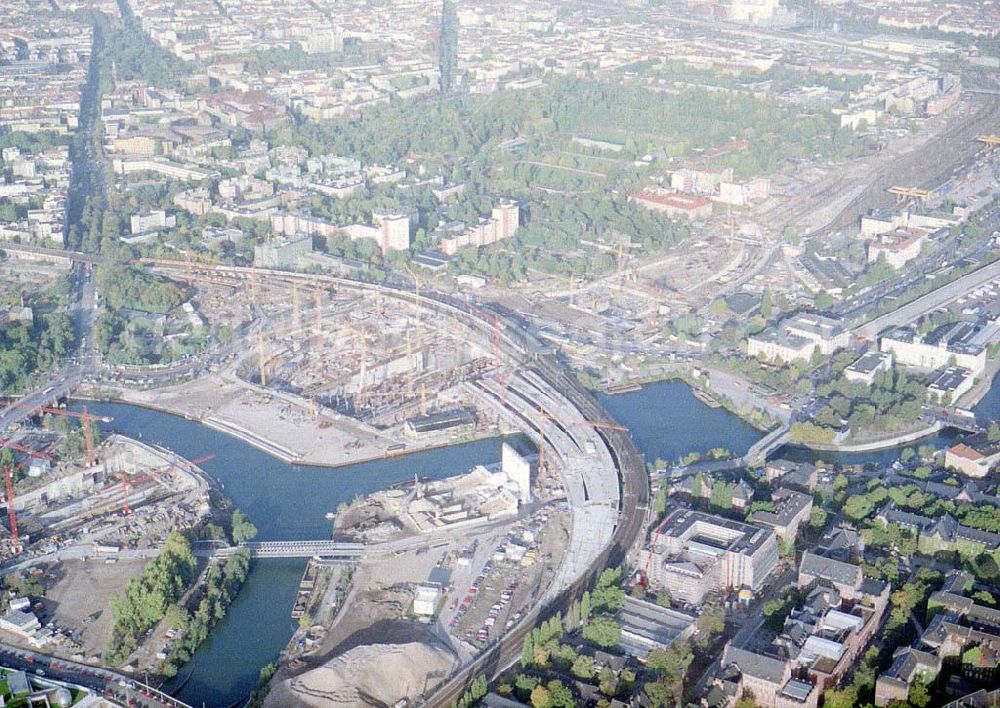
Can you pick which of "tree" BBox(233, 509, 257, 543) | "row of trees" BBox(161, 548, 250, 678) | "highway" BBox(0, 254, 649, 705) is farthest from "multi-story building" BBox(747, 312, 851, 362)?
"row of trees" BBox(161, 548, 250, 678)

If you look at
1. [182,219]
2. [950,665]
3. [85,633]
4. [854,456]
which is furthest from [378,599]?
[182,219]

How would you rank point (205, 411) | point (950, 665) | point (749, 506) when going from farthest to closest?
point (205, 411) < point (749, 506) < point (950, 665)

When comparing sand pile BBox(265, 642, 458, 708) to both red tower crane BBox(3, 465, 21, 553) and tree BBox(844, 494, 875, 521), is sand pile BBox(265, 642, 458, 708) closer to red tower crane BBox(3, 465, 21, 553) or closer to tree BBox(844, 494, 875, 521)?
red tower crane BBox(3, 465, 21, 553)

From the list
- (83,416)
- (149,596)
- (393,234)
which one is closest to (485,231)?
(393,234)

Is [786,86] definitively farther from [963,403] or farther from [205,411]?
[205,411]

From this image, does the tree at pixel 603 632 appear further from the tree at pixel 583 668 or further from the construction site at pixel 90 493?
the construction site at pixel 90 493

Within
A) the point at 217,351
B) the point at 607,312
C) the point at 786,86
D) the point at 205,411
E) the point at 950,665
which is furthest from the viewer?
the point at 786,86

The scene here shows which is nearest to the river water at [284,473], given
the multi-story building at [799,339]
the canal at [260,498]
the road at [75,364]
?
the canal at [260,498]
